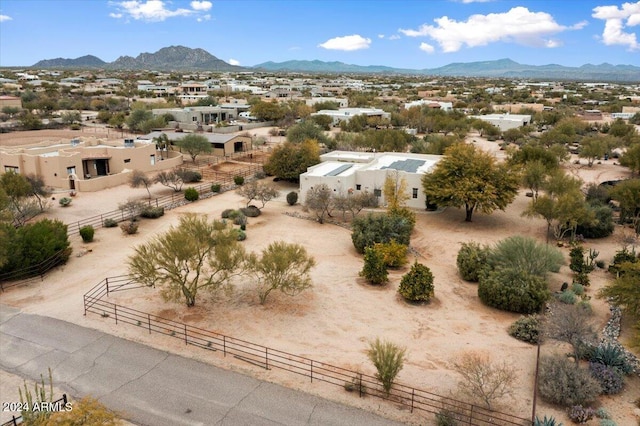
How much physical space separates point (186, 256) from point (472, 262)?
14593 millimetres

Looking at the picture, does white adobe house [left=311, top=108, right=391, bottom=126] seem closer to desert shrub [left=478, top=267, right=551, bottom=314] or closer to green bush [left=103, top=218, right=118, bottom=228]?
green bush [left=103, top=218, right=118, bottom=228]

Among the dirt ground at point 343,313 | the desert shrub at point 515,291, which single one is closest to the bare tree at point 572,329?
the dirt ground at point 343,313

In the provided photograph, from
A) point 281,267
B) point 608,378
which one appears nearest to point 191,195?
point 281,267

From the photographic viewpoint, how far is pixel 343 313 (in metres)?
21.7

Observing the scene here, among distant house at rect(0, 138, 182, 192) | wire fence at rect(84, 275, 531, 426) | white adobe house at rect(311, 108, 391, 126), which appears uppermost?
white adobe house at rect(311, 108, 391, 126)

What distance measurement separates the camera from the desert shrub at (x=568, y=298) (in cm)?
2288

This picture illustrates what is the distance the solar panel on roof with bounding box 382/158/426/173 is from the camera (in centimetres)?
4025

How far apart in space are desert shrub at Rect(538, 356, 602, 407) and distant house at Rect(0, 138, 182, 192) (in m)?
39.3

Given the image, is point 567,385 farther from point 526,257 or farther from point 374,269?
point 374,269

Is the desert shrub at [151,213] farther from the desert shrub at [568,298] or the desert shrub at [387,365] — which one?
the desert shrub at [568,298]

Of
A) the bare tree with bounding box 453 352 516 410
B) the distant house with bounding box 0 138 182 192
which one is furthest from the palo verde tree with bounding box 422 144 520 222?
the distant house with bounding box 0 138 182 192

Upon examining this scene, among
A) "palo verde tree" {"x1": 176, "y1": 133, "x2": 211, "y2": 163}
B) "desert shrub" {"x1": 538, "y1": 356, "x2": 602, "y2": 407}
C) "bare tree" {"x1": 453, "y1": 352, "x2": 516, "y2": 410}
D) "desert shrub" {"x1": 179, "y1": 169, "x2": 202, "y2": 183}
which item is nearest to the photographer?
"bare tree" {"x1": 453, "y1": 352, "x2": 516, "y2": 410}

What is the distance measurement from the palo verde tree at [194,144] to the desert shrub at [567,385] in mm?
45392

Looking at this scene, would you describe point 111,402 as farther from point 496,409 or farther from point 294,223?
point 294,223
